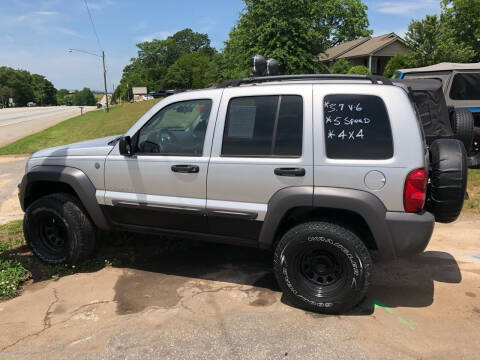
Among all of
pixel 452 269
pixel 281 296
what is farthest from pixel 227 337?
pixel 452 269

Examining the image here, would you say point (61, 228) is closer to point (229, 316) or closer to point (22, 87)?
point (229, 316)

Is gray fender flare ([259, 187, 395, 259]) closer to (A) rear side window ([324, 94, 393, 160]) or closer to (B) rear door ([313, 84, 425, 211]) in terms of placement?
(B) rear door ([313, 84, 425, 211])

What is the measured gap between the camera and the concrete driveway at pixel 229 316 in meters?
2.89

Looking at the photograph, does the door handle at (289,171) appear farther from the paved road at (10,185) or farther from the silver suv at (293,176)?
the paved road at (10,185)

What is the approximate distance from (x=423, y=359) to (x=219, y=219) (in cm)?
189

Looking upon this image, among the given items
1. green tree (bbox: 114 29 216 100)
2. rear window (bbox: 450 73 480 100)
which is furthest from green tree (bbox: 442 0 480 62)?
green tree (bbox: 114 29 216 100)

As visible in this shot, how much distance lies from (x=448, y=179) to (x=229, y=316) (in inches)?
82.4

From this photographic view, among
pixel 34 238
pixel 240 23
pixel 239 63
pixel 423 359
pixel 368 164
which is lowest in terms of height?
pixel 423 359

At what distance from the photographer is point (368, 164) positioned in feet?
10.1

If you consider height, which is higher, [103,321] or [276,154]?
[276,154]

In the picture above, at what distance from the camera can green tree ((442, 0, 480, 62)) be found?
25.5 m

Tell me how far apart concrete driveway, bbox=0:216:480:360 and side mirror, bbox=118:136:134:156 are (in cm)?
131

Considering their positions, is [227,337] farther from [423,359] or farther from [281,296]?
[423,359]

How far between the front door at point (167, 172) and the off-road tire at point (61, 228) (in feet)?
1.21
